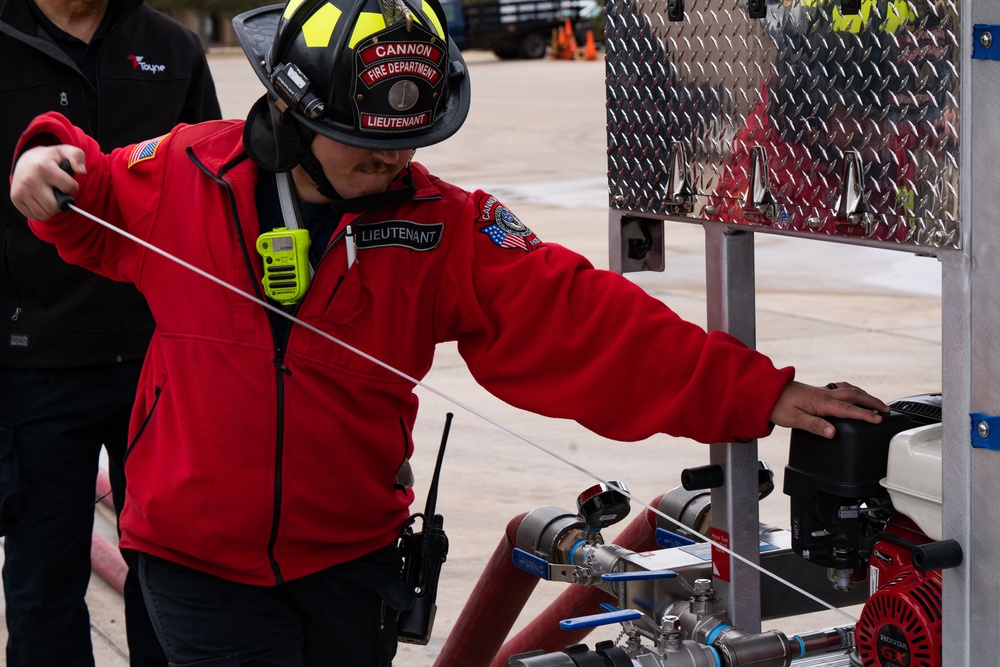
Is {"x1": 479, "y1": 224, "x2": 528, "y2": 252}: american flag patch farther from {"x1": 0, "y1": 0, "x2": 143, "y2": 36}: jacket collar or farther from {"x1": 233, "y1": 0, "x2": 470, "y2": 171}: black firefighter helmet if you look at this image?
{"x1": 0, "y1": 0, "x2": 143, "y2": 36}: jacket collar

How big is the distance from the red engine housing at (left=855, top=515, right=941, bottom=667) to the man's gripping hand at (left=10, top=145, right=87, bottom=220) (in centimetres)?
155

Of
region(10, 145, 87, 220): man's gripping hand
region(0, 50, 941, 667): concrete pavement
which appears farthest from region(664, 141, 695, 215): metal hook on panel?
region(0, 50, 941, 667): concrete pavement

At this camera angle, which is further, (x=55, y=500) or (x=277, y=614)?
(x=55, y=500)

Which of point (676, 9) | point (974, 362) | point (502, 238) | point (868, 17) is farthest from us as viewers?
point (676, 9)

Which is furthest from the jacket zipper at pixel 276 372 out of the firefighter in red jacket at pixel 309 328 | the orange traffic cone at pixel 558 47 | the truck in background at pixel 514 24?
the orange traffic cone at pixel 558 47

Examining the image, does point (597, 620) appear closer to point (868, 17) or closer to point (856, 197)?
point (856, 197)

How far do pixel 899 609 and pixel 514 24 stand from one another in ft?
97.9

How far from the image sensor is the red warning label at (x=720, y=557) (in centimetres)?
265

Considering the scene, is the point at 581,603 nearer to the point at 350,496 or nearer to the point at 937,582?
the point at 350,496

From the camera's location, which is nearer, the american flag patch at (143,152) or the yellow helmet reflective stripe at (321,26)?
the yellow helmet reflective stripe at (321,26)

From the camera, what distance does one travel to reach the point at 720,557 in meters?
2.67

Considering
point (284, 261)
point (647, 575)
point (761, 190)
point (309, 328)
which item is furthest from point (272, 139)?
point (647, 575)

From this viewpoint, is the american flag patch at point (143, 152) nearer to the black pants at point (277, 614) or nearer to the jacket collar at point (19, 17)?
the black pants at point (277, 614)

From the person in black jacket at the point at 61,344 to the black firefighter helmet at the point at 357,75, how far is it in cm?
113
